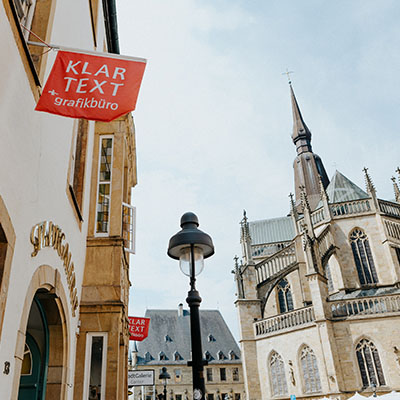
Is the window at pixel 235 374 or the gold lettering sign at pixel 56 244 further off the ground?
the window at pixel 235 374

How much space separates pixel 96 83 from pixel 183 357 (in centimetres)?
5402

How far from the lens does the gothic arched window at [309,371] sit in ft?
80.7

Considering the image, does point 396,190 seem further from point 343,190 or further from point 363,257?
point 363,257

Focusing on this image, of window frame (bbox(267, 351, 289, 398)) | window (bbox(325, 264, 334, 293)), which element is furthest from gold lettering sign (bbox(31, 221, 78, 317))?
window (bbox(325, 264, 334, 293))

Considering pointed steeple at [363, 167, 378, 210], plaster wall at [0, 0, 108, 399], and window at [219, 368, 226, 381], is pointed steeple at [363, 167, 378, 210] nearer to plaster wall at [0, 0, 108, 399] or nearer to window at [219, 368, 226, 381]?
plaster wall at [0, 0, 108, 399]

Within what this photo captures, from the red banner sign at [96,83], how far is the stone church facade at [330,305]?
23523 millimetres

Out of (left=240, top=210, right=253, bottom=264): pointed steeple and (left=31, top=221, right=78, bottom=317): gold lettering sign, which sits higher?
(left=240, top=210, right=253, bottom=264): pointed steeple

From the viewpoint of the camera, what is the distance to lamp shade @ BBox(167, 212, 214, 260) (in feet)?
16.9

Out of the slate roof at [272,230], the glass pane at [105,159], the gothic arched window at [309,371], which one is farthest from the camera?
the slate roof at [272,230]

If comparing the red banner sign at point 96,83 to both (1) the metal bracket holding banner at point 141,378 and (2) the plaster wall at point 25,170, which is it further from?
(1) the metal bracket holding banner at point 141,378

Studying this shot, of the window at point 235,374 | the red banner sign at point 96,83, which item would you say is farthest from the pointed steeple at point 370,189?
the window at point 235,374

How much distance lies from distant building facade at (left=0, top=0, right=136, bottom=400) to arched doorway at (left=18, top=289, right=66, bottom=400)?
0.01 m

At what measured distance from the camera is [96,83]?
14.6 feet

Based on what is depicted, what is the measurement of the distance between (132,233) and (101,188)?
169cm
